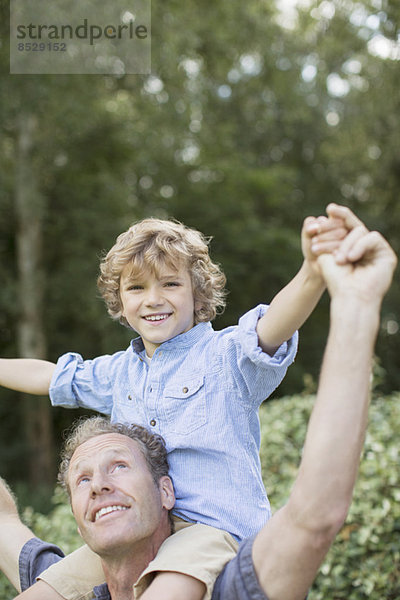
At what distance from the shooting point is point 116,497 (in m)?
1.86

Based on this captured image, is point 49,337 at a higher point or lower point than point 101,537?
lower

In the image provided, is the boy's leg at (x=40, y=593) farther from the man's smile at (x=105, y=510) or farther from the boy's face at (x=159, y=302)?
the boy's face at (x=159, y=302)

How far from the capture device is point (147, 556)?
1902 millimetres

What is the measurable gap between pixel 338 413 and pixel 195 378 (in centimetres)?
68

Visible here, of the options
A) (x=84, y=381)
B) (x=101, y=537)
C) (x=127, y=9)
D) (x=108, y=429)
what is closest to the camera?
(x=101, y=537)

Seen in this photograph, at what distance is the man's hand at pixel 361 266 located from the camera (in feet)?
4.74

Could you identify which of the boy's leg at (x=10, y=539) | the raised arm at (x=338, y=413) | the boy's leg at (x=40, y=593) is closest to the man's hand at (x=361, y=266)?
the raised arm at (x=338, y=413)

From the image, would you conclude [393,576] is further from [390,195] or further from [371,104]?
[390,195]

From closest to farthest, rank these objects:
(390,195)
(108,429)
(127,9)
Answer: (108,429), (127,9), (390,195)

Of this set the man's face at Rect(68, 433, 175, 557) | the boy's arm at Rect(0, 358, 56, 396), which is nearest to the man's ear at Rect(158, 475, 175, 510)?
the man's face at Rect(68, 433, 175, 557)

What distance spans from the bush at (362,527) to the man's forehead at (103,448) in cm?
174

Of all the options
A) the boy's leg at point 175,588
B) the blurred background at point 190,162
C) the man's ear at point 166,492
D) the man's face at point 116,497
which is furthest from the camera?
the blurred background at point 190,162

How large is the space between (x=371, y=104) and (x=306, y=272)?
10.6m

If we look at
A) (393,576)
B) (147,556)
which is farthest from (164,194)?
(147,556)
